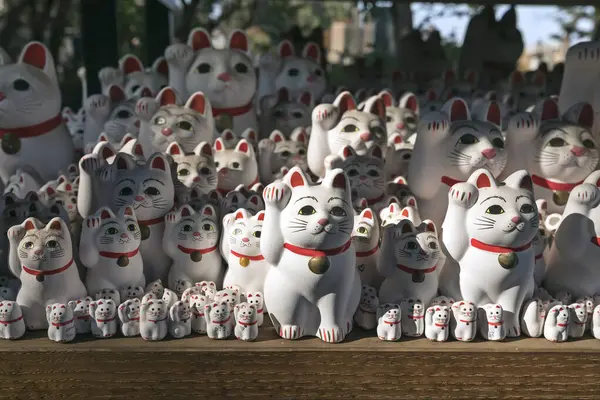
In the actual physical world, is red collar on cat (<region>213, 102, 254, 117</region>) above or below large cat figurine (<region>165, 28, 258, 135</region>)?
below

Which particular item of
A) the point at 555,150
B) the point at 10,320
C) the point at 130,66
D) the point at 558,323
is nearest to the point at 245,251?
the point at 10,320

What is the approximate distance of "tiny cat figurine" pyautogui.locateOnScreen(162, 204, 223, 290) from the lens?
1789 millimetres

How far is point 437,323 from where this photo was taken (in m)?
1.60

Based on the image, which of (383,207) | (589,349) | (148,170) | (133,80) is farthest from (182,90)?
(589,349)

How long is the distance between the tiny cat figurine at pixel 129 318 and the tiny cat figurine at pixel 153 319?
0.03 meters

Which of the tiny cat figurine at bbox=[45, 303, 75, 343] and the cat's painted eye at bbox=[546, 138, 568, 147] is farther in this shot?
the cat's painted eye at bbox=[546, 138, 568, 147]

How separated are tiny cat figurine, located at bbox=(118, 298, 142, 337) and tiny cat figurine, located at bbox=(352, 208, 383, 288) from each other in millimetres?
615

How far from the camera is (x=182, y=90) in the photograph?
2.64m

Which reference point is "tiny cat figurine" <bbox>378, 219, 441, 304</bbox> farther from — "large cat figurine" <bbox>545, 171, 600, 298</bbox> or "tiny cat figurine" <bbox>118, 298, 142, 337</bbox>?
"tiny cat figurine" <bbox>118, 298, 142, 337</bbox>

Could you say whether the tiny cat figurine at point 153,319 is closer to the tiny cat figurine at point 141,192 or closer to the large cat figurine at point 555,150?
the tiny cat figurine at point 141,192

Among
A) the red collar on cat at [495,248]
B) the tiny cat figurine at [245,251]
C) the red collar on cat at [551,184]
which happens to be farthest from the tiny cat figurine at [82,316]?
the red collar on cat at [551,184]

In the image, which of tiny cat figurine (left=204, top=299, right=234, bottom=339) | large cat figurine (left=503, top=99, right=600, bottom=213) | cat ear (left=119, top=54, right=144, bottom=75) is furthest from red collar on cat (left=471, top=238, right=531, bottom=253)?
cat ear (left=119, top=54, right=144, bottom=75)

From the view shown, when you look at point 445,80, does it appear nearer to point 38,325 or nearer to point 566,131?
point 566,131

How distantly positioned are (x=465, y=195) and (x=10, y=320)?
3.94ft
